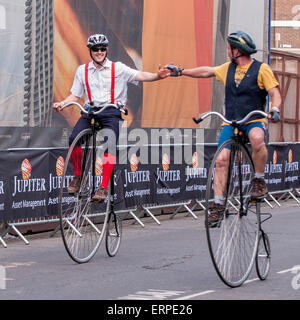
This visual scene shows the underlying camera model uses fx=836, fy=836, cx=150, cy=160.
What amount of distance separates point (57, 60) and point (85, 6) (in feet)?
4.15

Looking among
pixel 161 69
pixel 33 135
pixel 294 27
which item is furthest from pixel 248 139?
pixel 294 27

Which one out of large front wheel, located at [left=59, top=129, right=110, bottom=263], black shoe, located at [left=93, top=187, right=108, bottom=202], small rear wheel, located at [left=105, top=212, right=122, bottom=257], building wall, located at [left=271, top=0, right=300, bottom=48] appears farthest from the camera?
building wall, located at [left=271, top=0, right=300, bottom=48]

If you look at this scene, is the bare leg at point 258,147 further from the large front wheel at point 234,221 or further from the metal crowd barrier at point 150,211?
the metal crowd barrier at point 150,211

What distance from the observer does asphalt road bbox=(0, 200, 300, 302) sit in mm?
7648

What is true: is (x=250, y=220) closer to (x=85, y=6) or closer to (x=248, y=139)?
(x=248, y=139)

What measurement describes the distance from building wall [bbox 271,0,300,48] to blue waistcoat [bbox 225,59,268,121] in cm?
4599

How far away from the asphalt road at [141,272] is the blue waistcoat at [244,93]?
1.69 m

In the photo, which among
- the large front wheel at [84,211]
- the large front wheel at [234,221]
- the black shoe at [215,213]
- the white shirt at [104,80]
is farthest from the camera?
the white shirt at [104,80]

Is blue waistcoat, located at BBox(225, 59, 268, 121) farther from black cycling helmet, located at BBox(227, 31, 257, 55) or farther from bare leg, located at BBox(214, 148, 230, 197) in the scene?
bare leg, located at BBox(214, 148, 230, 197)

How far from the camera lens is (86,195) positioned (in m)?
9.45

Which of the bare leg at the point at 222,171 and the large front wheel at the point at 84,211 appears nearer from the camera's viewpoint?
the bare leg at the point at 222,171

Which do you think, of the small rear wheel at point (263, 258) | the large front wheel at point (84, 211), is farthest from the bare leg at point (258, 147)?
the large front wheel at point (84, 211)

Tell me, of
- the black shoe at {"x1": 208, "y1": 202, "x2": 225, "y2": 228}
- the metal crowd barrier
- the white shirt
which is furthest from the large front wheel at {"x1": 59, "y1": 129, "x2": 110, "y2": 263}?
the metal crowd barrier

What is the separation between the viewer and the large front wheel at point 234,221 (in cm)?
773
